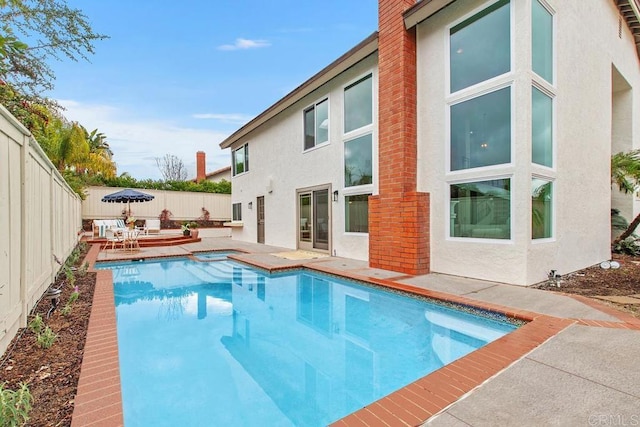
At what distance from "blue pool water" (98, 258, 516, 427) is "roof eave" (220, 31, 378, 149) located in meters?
6.68

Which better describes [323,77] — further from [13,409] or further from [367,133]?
[13,409]

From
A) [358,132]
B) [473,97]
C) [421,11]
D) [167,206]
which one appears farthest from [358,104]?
[167,206]

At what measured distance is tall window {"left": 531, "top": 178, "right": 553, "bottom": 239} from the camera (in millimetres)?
6384

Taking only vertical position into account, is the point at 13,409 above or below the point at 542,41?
below

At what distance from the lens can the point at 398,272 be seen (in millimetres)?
7938

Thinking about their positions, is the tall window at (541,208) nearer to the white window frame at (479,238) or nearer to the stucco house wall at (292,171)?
the white window frame at (479,238)

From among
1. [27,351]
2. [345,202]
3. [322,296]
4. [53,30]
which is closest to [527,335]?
[322,296]

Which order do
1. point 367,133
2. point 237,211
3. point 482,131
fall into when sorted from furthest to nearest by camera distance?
point 237,211 < point 367,133 < point 482,131

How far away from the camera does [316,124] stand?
→ 12.2m

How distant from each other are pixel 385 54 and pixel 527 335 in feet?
23.9

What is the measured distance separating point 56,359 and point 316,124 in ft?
34.8

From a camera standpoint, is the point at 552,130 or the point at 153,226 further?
the point at 153,226

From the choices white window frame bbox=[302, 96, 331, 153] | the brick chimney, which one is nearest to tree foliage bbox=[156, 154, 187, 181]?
the brick chimney

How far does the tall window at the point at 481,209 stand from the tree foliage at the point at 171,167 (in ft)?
140
